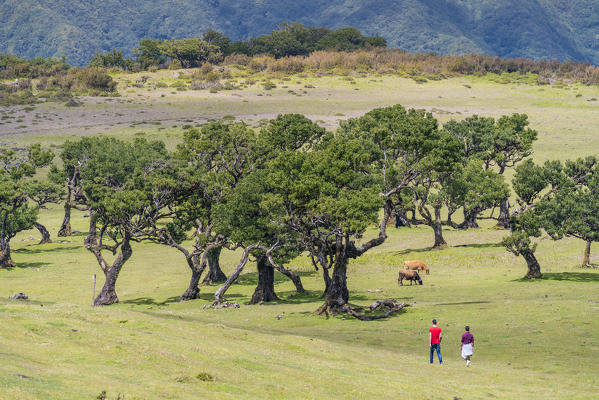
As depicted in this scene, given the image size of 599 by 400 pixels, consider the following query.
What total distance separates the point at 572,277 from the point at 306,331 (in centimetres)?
2649

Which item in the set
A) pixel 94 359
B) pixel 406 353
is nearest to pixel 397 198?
pixel 406 353

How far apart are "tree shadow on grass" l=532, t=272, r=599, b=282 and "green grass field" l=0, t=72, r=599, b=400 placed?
303mm

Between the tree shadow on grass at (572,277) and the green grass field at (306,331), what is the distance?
0.99 ft

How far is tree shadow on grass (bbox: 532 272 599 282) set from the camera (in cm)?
6044

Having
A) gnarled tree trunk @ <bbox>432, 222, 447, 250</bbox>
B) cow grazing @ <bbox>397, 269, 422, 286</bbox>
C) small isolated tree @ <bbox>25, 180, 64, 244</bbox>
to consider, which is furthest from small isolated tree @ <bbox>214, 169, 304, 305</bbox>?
small isolated tree @ <bbox>25, 180, 64, 244</bbox>

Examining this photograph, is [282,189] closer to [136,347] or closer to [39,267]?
[136,347]

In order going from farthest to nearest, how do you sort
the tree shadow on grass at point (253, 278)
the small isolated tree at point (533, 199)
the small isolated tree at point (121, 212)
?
1. the tree shadow on grass at point (253, 278)
2. the small isolated tree at point (533, 199)
3. the small isolated tree at point (121, 212)

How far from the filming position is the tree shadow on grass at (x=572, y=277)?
6044 cm

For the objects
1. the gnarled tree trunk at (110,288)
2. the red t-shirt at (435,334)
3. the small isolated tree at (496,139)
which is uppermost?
the small isolated tree at (496,139)

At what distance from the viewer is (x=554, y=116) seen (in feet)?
556

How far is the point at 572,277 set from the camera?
202 feet

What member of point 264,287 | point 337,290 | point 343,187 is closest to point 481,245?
point 264,287

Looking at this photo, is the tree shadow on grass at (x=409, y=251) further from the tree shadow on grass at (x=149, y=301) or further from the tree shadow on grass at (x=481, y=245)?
the tree shadow on grass at (x=149, y=301)

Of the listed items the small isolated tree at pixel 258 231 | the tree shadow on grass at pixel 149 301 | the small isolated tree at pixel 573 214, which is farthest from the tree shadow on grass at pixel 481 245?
the tree shadow on grass at pixel 149 301
